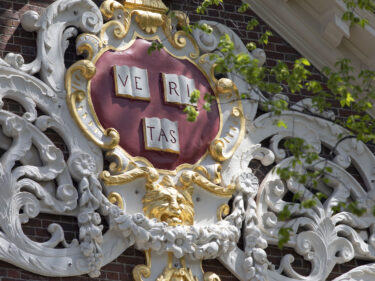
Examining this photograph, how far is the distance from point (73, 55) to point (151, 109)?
2.81 ft

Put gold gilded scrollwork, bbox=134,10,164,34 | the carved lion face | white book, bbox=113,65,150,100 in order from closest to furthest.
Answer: the carved lion face < white book, bbox=113,65,150,100 < gold gilded scrollwork, bbox=134,10,164,34

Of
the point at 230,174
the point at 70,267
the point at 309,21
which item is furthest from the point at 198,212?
the point at 309,21

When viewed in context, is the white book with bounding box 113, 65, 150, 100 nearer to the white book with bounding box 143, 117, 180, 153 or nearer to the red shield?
the red shield

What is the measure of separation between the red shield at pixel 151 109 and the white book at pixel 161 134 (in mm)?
43

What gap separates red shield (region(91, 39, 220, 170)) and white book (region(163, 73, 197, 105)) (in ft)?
0.16

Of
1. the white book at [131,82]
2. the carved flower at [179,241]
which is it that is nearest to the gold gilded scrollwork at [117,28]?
the white book at [131,82]

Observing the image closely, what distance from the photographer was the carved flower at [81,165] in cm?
1198

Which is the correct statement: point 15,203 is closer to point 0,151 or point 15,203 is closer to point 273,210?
point 0,151

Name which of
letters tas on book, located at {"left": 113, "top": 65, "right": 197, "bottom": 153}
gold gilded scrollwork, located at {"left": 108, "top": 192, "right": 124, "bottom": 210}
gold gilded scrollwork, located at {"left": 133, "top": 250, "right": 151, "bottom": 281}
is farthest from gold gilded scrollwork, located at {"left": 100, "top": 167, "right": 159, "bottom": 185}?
gold gilded scrollwork, located at {"left": 133, "top": 250, "right": 151, "bottom": 281}

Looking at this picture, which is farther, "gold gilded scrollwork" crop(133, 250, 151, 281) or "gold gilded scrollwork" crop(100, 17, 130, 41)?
"gold gilded scrollwork" crop(100, 17, 130, 41)

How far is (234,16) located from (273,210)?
2.04m

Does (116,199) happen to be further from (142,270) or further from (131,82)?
(131,82)

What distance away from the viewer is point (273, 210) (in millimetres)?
12812

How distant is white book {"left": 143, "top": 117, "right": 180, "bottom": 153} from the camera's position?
40.8 feet
